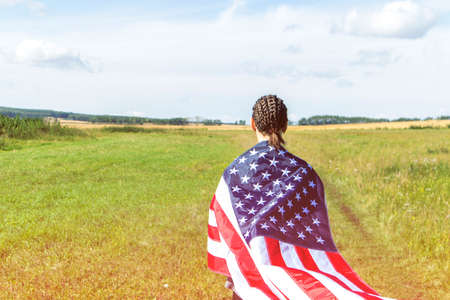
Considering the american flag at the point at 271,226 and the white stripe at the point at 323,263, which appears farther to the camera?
the white stripe at the point at 323,263

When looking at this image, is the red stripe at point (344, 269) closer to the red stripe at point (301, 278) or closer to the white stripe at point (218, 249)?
the red stripe at point (301, 278)

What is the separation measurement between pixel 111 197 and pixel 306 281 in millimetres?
9962

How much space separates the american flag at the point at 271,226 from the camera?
4777 mm

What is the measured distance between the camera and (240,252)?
4.89 m

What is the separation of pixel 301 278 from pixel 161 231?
18.2ft

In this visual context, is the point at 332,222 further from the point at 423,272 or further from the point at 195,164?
the point at 195,164

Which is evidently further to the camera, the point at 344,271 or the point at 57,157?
the point at 57,157

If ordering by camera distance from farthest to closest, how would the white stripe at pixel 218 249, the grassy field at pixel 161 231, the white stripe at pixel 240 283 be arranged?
the grassy field at pixel 161 231
the white stripe at pixel 218 249
the white stripe at pixel 240 283

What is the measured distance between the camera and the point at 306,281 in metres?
4.62

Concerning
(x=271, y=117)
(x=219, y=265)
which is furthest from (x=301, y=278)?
(x=271, y=117)

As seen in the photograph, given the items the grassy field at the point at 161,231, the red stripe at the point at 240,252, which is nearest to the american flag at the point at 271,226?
the red stripe at the point at 240,252

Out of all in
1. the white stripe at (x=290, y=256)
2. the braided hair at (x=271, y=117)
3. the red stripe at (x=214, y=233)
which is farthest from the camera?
the red stripe at (x=214, y=233)

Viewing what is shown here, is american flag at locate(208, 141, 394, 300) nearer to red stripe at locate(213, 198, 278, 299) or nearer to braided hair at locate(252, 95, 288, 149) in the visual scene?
red stripe at locate(213, 198, 278, 299)

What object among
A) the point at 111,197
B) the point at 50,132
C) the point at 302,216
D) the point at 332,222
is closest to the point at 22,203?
the point at 111,197
